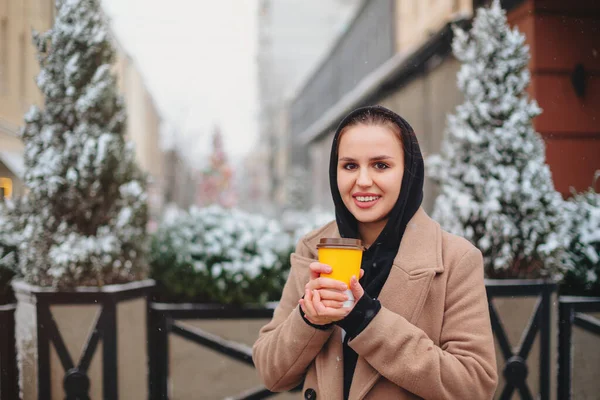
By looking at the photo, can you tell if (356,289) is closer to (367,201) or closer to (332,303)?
(332,303)

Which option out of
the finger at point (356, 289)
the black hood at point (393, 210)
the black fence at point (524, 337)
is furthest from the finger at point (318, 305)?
the black fence at point (524, 337)

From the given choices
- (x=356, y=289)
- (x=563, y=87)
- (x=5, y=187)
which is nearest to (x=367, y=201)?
(x=356, y=289)

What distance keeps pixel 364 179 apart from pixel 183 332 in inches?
95.5

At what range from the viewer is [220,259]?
387 centimetres

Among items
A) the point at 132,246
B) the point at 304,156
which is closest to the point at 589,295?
the point at 132,246

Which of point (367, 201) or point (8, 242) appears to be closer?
point (367, 201)

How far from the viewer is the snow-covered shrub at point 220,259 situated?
145 inches

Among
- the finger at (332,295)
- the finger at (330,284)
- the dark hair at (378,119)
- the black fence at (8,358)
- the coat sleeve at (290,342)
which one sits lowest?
the black fence at (8,358)

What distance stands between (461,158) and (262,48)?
55518 millimetres

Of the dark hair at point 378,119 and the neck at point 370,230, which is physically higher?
the dark hair at point 378,119

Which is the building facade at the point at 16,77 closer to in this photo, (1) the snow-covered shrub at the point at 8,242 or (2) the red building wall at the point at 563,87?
(1) the snow-covered shrub at the point at 8,242

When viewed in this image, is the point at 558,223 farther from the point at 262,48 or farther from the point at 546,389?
the point at 262,48

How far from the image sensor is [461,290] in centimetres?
156

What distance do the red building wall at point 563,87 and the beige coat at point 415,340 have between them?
3.12m
